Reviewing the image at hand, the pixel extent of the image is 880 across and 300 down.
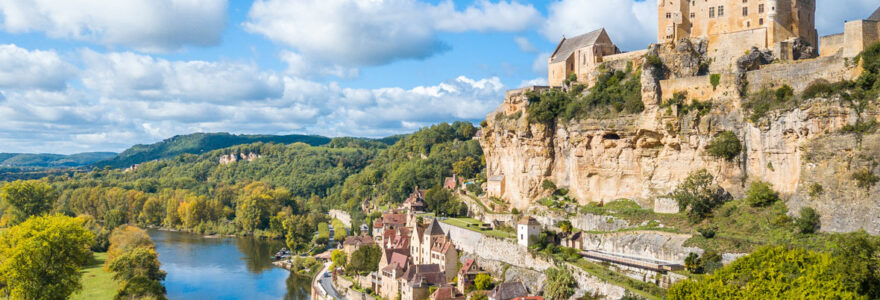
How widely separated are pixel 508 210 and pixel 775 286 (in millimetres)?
23903

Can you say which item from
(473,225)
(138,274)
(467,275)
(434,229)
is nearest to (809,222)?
(467,275)

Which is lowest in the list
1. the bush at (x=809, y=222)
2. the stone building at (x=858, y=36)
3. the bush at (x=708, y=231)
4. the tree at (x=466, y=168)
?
the bush at (x=708, y=231)

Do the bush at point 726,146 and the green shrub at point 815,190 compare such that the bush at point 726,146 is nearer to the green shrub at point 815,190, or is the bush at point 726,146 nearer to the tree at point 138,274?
the green shrub at point 815,190

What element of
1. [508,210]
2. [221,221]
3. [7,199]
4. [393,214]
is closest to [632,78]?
[508,210]

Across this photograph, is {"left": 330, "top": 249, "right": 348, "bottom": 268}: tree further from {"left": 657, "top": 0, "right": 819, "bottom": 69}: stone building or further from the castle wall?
the castle wall

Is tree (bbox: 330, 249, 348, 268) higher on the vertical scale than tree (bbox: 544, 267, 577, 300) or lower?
lower

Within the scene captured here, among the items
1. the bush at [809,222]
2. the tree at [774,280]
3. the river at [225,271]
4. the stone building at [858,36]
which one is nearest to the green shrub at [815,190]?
the bush at [809,222]

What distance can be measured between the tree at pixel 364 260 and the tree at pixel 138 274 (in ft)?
38.3

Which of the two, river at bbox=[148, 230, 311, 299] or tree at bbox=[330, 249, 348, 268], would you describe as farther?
tree at bbox=[330, 249, 348, 268]

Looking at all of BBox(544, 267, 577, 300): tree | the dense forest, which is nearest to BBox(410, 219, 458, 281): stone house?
BBox(544, 267, 577, 300): tree

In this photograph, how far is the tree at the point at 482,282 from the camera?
3347cm

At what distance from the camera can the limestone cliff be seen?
25.0 metres

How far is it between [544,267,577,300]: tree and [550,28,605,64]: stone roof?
54.6ft

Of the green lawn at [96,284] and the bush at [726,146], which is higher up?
the bush at [726,146]
